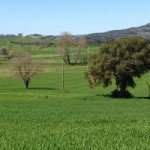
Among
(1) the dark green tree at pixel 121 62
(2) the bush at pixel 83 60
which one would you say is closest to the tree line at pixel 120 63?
(1) the dark green tree at pixel 121 62

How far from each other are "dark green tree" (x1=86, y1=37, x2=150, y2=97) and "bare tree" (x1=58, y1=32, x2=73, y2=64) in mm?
97283

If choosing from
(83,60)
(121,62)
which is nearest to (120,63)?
(121,62)

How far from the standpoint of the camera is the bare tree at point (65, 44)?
178 meters

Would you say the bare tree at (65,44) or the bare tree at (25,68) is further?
the bare tree at (65,44)

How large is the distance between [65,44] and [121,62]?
372 feet

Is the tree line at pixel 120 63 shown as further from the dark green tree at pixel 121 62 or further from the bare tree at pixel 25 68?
the bare tree at pixel 25 68

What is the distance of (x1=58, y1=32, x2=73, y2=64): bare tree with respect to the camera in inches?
7006

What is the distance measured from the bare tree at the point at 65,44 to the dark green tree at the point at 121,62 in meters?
97.3

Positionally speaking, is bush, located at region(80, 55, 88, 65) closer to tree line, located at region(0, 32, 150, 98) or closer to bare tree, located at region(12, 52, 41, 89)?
bare tree, located at region(12, 52, 41, 89)

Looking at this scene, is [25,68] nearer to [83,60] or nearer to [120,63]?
[120,63]

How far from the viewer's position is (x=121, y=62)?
74812 millimetres

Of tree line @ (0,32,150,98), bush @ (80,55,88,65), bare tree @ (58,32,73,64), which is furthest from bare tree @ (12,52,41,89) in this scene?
bare tree @ (58,32,73,64)

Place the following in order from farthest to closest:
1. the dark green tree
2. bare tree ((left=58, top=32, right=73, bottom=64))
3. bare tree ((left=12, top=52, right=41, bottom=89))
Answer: bare tree ((left=58, top=32, right=73, bottom=64)) → bare tree ((left=12, top=52, right=41, bottom=89)) → the dark green tree

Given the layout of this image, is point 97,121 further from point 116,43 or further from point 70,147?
point 116,43
